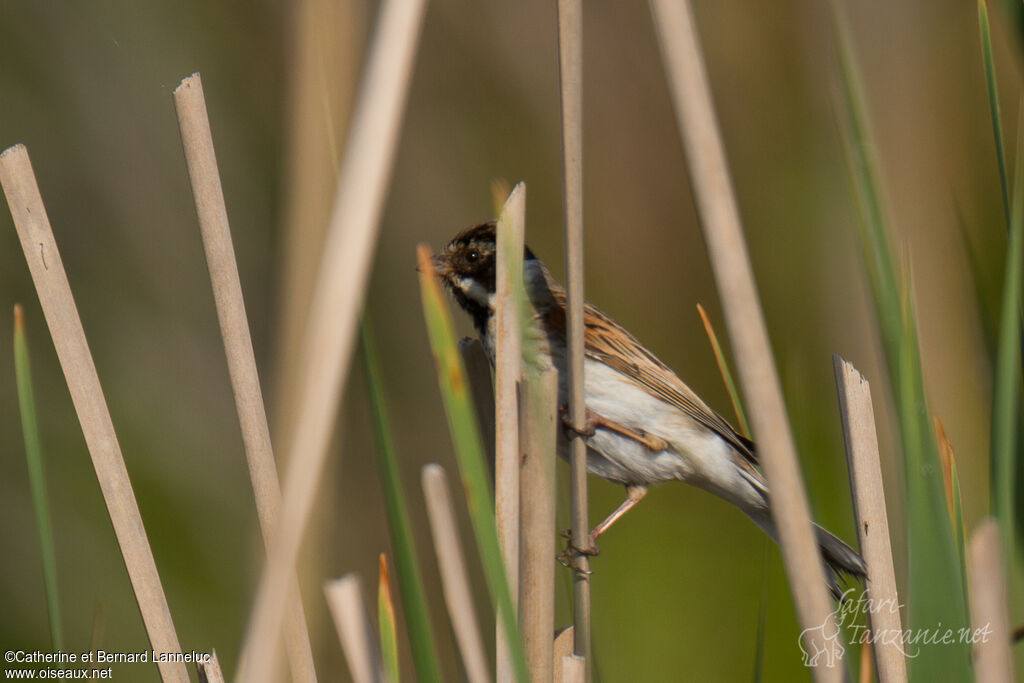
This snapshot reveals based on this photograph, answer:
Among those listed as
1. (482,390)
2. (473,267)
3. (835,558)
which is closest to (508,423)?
(482,390)

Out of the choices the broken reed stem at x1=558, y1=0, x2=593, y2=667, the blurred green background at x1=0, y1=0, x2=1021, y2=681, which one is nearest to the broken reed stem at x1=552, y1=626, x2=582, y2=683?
the broken reed stem at x1=558, y1=0, x2=593, y2=667

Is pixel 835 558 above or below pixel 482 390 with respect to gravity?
below

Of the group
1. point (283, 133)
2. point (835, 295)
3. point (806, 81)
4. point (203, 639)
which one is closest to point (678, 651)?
point (835, 295)

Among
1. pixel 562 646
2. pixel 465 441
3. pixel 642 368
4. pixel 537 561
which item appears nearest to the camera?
pixel 465 441

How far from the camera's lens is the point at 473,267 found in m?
2.85

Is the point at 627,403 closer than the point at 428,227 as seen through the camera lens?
Yes

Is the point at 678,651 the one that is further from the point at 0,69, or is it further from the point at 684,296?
the point at 0,69

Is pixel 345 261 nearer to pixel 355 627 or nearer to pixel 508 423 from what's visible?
pixel 508 423

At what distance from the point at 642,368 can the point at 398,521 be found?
1.76 metres

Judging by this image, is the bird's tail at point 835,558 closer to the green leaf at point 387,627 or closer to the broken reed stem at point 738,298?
the broken reed stem at point 738,298

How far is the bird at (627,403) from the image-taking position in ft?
8.96

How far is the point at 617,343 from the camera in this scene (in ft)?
9.82

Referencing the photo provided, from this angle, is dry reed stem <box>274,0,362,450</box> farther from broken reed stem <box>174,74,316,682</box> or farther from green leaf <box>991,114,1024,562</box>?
green leaf <box>991,114,1024,562</box>

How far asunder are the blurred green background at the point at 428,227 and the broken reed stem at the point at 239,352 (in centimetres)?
197
